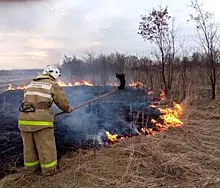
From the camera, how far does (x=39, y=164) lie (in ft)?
14.2

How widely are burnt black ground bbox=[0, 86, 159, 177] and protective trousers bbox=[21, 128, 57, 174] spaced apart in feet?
2.25

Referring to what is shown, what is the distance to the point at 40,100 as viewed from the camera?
4047mm

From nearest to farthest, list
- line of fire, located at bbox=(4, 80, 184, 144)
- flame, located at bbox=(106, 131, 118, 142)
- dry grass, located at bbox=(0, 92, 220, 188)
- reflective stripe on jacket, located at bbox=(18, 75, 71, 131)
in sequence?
dry grass, located at bbox=(0, 92, 220, 188), reflective stripe on jacket, located at bbox=(18, 75, 71, 131), flame, located at bbox=(106, 131, 118, 142), line of fire, located at bbox=(4, 80, 184, 144)

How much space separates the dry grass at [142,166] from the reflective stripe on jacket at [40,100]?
0.88 meters

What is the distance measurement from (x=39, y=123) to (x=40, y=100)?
367mm

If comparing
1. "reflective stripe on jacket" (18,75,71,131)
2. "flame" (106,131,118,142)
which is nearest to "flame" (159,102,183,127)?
"flame" (106,131,118,142)

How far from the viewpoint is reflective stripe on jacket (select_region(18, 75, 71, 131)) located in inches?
157

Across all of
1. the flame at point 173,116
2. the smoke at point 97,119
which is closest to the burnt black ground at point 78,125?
the smoke at point 97,119

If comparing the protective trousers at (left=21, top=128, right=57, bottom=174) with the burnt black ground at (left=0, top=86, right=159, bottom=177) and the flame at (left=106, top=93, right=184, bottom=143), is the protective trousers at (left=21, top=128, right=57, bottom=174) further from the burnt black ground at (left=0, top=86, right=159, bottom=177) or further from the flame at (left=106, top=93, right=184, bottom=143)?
the flame at (left=106, top=93, right=184, bottom=143)

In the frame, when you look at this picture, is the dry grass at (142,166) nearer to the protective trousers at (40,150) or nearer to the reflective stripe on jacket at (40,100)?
the protective trousers at (40,150)

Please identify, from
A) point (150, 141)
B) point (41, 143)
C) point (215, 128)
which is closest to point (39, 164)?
point (41, 143)

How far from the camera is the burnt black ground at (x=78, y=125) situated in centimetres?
539

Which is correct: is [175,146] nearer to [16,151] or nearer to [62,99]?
[62,99]

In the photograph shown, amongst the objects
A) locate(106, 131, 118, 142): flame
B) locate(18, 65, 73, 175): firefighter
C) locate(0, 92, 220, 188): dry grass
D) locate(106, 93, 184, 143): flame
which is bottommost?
locate(0, 92, 220, 188): dry grass
